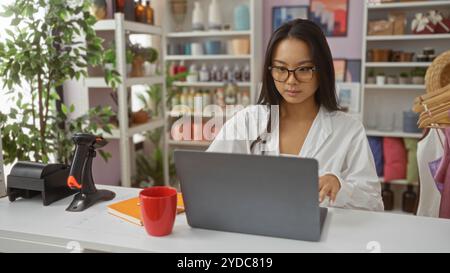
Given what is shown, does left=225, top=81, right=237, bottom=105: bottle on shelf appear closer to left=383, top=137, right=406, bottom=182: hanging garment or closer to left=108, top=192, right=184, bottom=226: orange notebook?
left=383, top=137, right=406, bottom=182: hanging garment

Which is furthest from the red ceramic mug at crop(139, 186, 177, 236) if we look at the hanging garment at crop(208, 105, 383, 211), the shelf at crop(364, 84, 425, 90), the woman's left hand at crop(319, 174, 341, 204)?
the shelf at crop(364, 84, 425, 90)

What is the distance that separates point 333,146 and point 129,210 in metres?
0.82

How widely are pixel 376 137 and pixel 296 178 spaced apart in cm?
308

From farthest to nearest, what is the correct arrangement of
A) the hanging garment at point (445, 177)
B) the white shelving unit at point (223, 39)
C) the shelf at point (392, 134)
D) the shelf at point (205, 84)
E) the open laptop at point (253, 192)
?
the shelf at point (205, 84)
the white shelving unit at point (223, 39)
the shelf at point (392, 134)
the hanging garment at point (445, 177)
the open laptop at point (253, 192)

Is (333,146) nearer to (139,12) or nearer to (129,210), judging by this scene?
(129,210)

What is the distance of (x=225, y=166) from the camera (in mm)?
969

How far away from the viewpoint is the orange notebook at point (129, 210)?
1.15 metres

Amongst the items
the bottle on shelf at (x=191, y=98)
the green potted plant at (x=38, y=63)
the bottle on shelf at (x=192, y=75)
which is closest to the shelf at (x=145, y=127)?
the green potted plant at (x=38, y=63)

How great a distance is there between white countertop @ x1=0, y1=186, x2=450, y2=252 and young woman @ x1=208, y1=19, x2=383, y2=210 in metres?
0.16

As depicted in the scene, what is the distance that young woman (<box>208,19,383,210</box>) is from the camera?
1.40m

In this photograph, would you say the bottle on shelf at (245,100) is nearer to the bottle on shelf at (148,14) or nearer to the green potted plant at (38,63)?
the bottle on shelf at (148,14)

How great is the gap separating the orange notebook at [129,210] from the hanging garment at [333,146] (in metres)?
0.50

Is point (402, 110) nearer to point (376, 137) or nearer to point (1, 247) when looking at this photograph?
point (376, 137)
